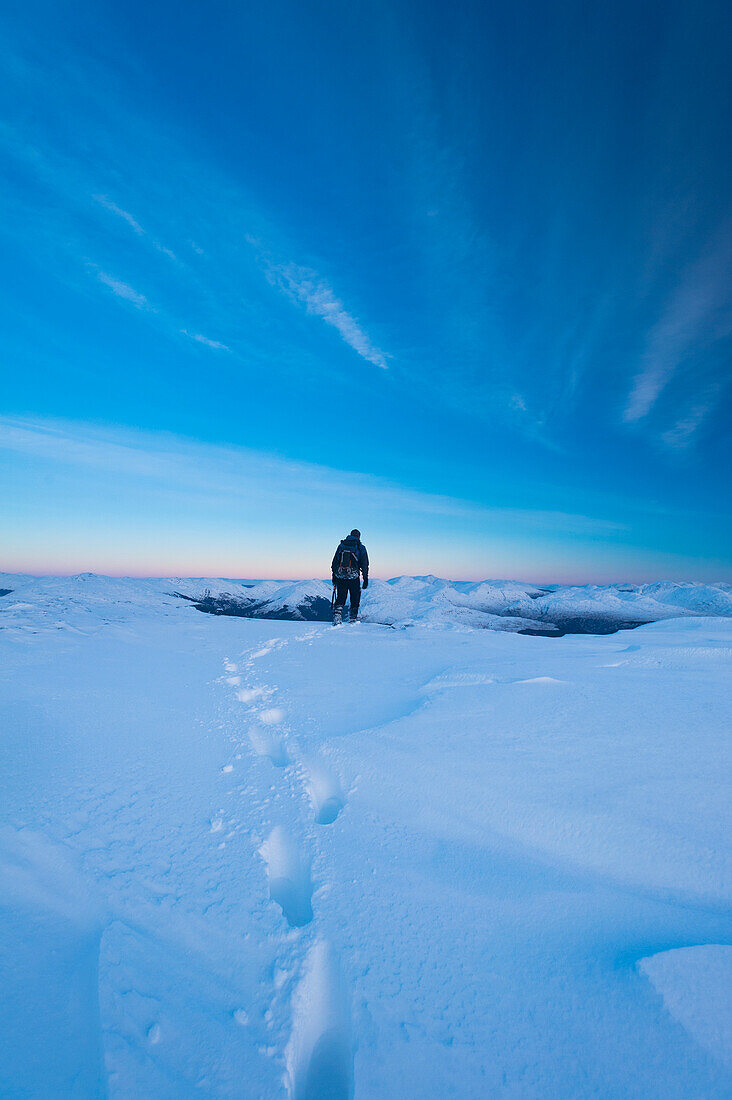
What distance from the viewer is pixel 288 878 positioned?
209 centimetres

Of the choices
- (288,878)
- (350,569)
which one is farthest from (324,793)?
(350,569)

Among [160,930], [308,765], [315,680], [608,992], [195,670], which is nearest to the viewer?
[608,992]

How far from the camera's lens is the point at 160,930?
5.59 feet

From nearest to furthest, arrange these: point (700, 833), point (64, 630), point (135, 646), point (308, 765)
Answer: point (700, 833) < point (308, 765) < point (135, 646) < point (64, 630)

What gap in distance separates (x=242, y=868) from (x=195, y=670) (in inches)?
155

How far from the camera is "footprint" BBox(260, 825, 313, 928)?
1881 mm

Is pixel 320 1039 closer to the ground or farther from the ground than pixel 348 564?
closer to the ground

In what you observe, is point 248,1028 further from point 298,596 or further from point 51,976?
point 298,596

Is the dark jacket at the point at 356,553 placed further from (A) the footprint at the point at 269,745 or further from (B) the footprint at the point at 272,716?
(A) the footprint at the point at 269,745

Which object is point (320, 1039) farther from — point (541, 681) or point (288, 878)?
point (541, 681)

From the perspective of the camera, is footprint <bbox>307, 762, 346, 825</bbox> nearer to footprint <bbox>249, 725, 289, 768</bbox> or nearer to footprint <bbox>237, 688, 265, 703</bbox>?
footprint <bbox>249, 725, 289, 768</bbox>

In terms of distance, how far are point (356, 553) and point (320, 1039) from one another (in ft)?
33.5

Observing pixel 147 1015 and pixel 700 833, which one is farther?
pixel 700 833

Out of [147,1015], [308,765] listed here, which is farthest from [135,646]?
[147,1015]
